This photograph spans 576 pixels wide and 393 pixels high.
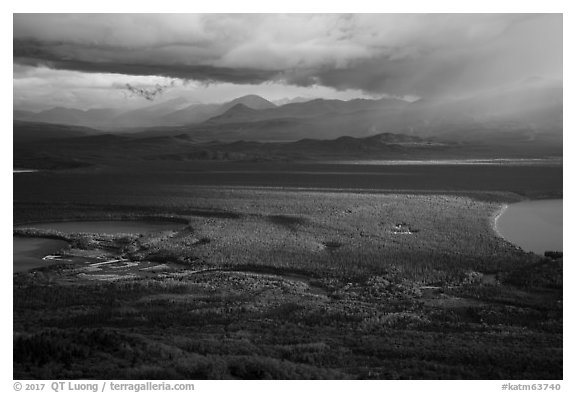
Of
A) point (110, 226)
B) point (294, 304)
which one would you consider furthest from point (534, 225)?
point (110, 226)

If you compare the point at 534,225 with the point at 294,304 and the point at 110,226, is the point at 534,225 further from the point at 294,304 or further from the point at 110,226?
the point at 110,226

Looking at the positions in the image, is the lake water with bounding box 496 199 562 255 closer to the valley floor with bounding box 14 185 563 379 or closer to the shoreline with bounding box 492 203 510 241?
the shoreline with bounding box 492 203 510 241

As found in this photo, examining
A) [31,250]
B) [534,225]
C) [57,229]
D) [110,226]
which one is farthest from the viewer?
[534,225]

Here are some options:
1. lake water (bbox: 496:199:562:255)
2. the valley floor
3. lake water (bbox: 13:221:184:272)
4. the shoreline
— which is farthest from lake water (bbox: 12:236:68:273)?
the shoreline

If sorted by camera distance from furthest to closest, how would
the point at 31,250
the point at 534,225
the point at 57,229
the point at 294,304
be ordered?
the point at 534,225
the point at 57,229
the point at 31,250
the point at 294,304

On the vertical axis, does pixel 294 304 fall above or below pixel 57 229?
below

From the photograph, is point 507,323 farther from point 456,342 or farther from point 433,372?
point 433,372
